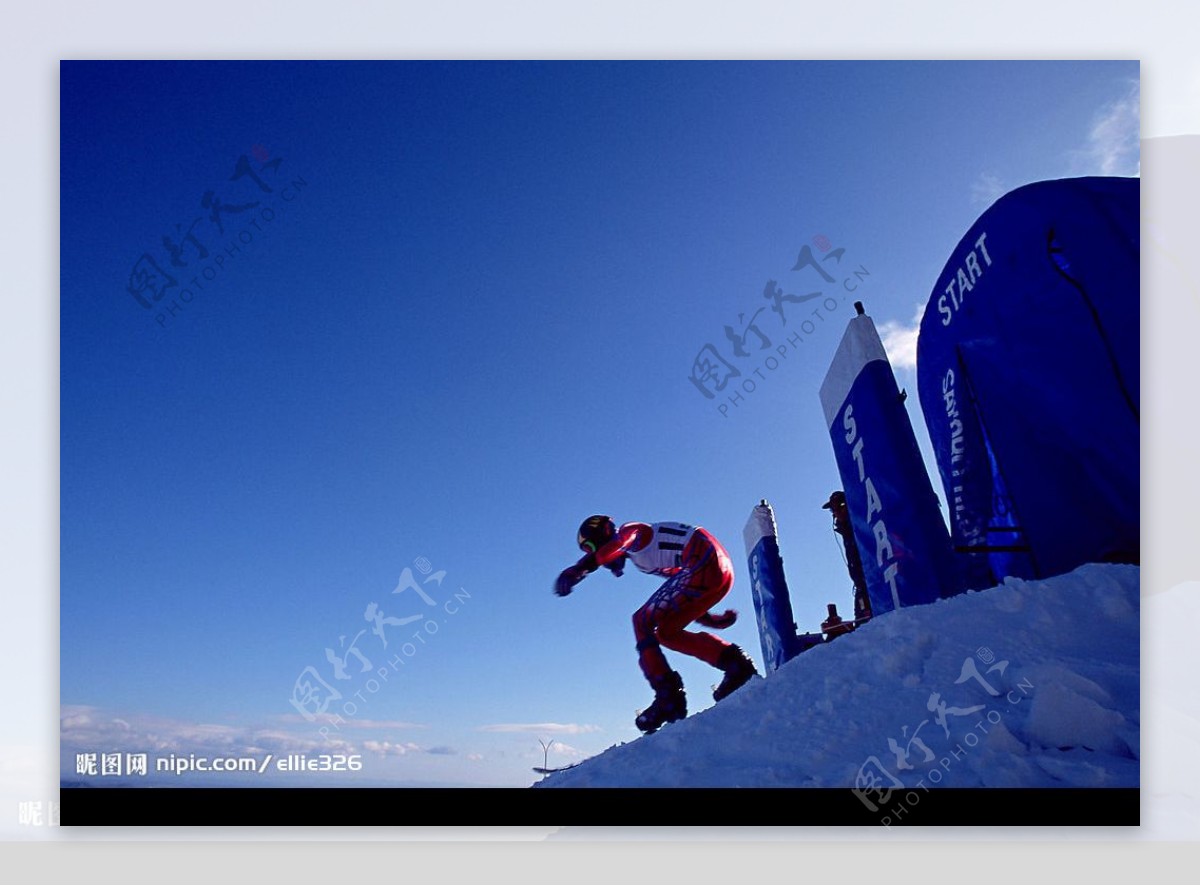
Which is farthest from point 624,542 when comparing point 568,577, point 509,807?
point 509,807

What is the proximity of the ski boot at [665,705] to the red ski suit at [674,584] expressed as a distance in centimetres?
3

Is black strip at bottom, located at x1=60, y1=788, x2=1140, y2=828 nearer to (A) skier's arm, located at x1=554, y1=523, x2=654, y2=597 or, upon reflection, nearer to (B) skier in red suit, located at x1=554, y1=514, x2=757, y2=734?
(B) skier in red suit, located at x1=554, y1=514, x2=757, y2=734

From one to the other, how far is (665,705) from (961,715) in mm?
888

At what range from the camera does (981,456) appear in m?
3.34

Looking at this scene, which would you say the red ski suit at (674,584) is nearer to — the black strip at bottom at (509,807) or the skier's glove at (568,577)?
the skier's glove at (568,577)

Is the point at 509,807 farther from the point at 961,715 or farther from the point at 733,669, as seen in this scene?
the point at 961,715

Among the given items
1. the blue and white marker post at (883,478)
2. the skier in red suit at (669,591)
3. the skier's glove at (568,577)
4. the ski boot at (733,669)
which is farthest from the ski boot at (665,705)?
the blue and white marker post at (883,478)

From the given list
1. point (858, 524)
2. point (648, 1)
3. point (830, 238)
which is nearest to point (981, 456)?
point (858, 524)

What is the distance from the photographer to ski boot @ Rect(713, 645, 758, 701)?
309 centimetres

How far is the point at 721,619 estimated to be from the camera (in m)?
3.15

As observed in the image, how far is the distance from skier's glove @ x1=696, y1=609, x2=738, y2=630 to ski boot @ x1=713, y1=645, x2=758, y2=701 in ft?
0.28

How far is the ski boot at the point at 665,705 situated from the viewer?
2883 mm

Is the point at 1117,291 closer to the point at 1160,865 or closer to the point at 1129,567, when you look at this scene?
the point at 1129,567

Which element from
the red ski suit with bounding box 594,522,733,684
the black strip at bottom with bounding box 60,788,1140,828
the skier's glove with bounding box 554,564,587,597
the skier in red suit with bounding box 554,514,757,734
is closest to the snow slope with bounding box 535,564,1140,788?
the black strip at bottom with bounding box 60,788,1140,828
